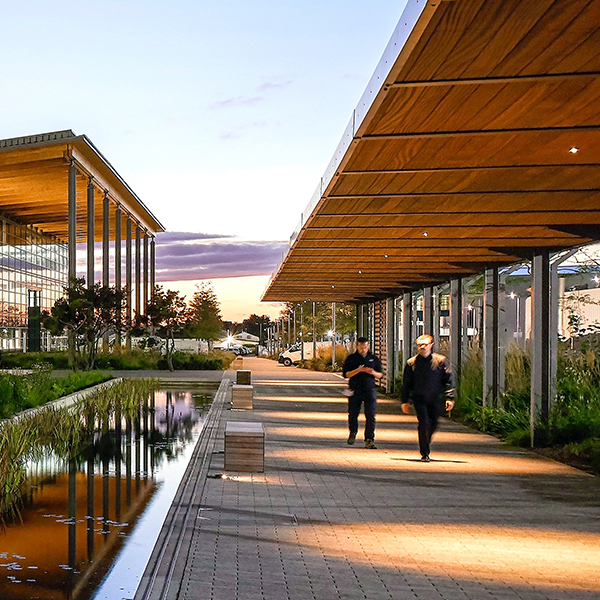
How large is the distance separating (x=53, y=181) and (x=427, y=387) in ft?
134

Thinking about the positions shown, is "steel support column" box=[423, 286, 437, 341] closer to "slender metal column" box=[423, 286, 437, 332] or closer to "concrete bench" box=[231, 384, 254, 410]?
"slender metal column" box=[423, 286, 437, 332]

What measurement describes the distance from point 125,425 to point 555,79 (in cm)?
1587

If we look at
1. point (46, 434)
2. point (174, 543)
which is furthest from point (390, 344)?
point (174, 543)

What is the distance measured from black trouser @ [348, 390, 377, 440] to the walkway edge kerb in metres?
2.45

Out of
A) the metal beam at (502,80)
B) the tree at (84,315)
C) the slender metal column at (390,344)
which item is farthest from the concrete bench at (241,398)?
the metal beam at (502,80)

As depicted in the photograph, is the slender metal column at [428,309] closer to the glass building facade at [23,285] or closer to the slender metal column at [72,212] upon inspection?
the slender metal column at [72,212]

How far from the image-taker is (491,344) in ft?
63.4

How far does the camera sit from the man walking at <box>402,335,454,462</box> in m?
13.7

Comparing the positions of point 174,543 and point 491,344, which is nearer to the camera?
point 174,543

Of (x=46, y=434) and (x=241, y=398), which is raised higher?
(x=241, y=398)

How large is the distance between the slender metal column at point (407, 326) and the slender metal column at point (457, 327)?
4.93 meters

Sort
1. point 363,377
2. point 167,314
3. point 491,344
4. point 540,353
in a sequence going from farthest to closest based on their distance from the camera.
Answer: point 167,314
point 491,344
point 540,353
point 363,377

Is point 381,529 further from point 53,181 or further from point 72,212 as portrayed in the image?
point 53,181

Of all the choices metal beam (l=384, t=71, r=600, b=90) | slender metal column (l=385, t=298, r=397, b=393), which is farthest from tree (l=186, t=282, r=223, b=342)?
metal beam (l=384, t=71, r=600, b=90)
